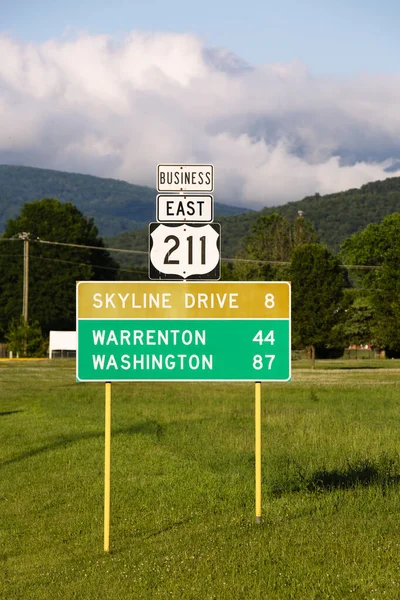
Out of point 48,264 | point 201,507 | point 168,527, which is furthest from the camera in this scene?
point 48,264

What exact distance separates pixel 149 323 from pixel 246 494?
10.8 feet

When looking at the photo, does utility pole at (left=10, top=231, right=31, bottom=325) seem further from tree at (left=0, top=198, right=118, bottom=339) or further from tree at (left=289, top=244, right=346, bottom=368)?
tree at (left=289, top=244, right=346, bottom=368)

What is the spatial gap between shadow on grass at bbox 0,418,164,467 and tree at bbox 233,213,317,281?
79093 mm

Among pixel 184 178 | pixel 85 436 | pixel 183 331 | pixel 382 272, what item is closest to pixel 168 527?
pixel 183 331

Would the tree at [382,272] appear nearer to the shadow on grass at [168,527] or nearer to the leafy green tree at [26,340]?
the leafy green tree at [26,340]

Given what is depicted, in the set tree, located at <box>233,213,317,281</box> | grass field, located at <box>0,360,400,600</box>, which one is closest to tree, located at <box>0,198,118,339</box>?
tree, located at <box>233,213,317,281</box>

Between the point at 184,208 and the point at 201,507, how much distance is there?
3924 mm

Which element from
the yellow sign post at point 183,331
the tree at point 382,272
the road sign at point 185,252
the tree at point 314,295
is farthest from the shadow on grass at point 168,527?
the tree at point 314,295

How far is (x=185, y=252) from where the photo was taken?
1125cm

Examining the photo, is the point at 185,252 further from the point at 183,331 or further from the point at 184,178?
the point at 184,178

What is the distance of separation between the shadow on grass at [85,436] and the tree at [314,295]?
39.6 meters

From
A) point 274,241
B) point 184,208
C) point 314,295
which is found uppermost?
point 274,241

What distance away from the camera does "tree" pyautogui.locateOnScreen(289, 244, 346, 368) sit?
6244cm

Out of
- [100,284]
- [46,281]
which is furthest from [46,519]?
[46,281]
